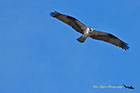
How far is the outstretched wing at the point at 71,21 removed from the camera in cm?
2552

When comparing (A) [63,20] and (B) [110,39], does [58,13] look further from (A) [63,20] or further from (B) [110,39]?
(B) [110,39]

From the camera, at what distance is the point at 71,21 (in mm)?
25750

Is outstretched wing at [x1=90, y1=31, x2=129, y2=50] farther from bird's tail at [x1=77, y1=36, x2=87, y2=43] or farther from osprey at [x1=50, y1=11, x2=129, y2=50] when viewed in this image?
bird's tail at [x1=77, y1=36, x2=87, y2=43]

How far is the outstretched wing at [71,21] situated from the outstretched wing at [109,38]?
3.31ft

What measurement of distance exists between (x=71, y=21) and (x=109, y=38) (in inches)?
126

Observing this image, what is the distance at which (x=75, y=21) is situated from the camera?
25562 millimetres

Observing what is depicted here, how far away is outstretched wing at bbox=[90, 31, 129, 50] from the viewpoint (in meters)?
26.2

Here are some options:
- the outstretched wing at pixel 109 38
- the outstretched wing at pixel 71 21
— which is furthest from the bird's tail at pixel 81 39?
the outstretched wing at pixel 109 38

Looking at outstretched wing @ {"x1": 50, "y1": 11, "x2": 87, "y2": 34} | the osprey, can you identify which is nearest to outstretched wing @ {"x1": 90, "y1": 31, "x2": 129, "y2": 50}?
the osprey

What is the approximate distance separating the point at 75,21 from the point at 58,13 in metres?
1.32

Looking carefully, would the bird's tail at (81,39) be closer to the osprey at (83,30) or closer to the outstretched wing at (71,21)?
the osprey at (83,30)

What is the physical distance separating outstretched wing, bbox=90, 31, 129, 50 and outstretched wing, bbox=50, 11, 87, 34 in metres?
1.01

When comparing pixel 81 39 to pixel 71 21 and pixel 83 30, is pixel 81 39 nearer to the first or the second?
pixel 83 30

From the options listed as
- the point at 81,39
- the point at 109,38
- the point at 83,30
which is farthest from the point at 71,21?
the point at 109,38
